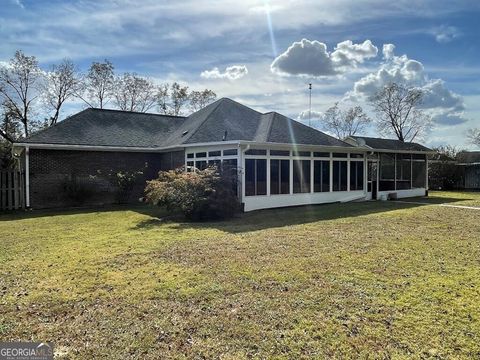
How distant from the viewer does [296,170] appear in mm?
15719

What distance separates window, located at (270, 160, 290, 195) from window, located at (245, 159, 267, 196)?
39 centimetres

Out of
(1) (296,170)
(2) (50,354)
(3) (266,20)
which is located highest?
(3) (266,20)

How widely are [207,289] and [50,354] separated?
217 cm

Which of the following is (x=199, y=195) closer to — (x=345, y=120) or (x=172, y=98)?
(x=172, y=98)

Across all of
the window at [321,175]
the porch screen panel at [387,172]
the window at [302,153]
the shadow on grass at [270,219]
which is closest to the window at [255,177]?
the shadow on grass at [270,219]

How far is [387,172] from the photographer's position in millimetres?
20250

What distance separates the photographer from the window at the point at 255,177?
556 inches

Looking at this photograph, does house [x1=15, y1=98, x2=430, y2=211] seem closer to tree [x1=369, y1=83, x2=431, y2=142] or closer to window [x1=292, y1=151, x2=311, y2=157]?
window [x1=292, y1=151, x2=311, y2=157]

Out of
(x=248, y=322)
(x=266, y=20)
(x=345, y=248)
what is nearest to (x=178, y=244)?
(x=345, y=248)

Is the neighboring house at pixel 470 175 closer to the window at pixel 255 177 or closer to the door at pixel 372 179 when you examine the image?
the door at pixel 372 179

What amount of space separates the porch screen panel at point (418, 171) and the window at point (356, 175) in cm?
517

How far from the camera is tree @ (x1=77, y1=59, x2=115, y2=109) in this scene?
32.7 m

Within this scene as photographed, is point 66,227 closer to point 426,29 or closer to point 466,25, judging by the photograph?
point 426,29

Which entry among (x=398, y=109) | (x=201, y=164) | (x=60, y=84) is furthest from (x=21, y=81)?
(x=398, y=109)
